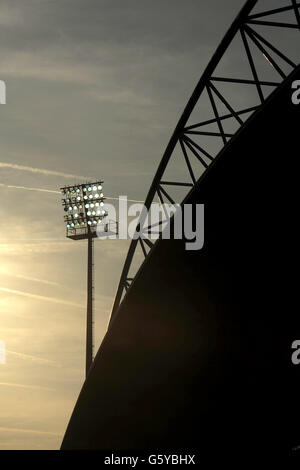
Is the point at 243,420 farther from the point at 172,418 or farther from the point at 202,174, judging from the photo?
the point at 202,174

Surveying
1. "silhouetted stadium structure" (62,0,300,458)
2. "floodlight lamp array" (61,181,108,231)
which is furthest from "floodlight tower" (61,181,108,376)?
"silhouetted stadium structure" (62,0,300,458)

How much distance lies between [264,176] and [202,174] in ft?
5.86

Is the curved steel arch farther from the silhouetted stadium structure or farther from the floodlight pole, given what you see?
the floodlight pole

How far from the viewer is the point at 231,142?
19.8 m

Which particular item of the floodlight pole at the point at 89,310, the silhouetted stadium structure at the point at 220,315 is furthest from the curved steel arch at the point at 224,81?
the floodlight pole at the point at 89,310

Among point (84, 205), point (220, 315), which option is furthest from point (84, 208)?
point (220, 315)

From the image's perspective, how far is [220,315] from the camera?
2623 centimetres

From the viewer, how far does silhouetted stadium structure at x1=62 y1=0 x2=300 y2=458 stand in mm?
20328

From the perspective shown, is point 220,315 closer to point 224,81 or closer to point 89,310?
point 224,81
